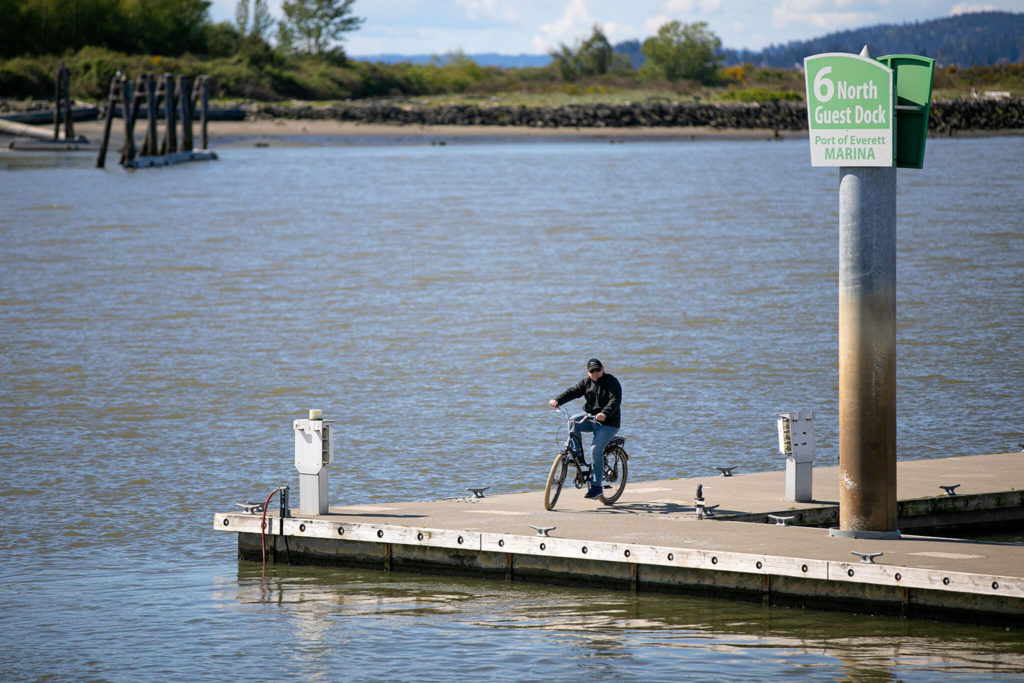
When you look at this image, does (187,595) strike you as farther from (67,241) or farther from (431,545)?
(67,241)

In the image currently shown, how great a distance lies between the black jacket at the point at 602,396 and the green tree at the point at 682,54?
126018mm

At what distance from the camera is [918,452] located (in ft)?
57.9

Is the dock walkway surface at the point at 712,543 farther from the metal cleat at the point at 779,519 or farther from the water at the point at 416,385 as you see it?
the water at the point at 416,385

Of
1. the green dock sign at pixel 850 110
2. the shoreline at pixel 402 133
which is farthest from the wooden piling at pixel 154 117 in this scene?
the green dock sign at pixel 850 110

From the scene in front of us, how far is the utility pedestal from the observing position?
12.6 metres

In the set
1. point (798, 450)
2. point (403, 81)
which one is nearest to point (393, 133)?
point (403, 81)

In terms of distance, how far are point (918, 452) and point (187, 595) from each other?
31.4 feet

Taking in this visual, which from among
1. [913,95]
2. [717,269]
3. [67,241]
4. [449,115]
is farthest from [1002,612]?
[449,115]

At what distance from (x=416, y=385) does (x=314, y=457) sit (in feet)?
33.1

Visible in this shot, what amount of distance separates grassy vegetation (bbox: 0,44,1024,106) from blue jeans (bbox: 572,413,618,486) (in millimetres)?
81009

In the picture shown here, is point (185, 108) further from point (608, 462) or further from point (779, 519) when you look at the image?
point (779, 519)

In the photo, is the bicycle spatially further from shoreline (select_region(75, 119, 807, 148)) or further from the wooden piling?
shoreline (select_region(75, 119, 807, 148))

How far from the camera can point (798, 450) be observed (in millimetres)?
13281

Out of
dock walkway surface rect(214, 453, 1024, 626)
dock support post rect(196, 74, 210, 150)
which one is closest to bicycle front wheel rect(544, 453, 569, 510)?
dock walkway surface rect(214, 453, 1024, 626)
